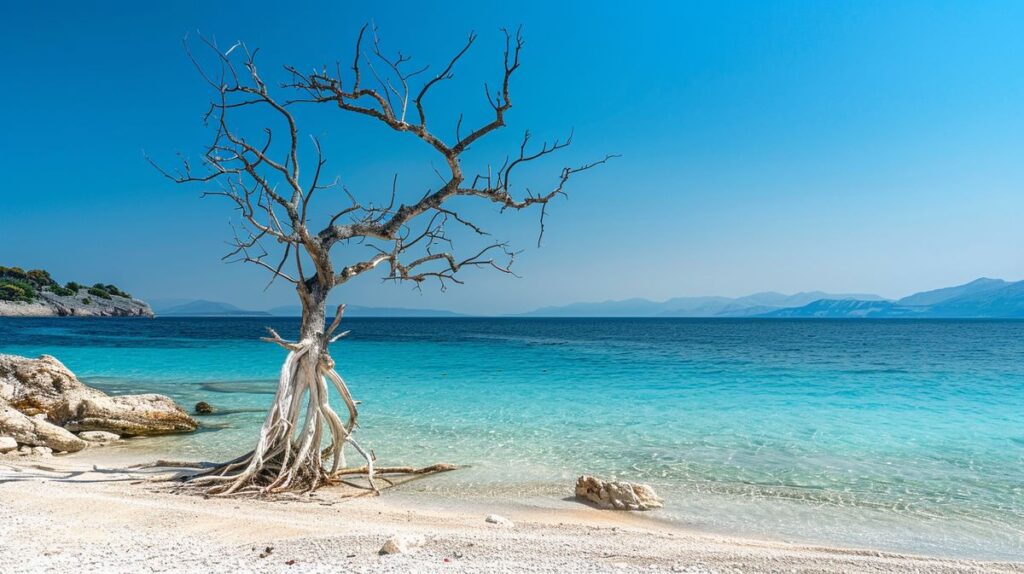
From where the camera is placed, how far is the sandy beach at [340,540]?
13.6 feet

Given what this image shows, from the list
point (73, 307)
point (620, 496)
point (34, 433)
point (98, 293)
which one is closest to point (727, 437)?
point (620, 496)

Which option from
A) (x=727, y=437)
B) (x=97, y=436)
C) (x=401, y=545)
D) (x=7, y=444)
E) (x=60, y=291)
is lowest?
(x=727, y=437)

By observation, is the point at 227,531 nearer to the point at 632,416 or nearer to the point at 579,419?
the point at 579,419

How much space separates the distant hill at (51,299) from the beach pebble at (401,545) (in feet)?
450

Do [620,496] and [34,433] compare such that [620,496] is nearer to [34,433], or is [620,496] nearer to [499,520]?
[499,520]

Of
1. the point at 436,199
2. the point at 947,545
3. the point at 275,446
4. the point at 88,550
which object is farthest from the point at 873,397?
the point at 88,550

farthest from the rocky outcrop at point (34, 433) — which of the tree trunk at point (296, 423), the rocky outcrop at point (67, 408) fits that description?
the tree trunk at point (296, 423)

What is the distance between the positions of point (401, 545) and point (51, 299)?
145632mm

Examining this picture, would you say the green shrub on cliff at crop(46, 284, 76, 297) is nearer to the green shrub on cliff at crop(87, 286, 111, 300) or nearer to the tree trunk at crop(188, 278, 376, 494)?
the green shrub on cliff at crop(87, 286, 111, 300)

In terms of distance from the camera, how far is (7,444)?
9398 mm

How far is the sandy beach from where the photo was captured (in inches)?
163

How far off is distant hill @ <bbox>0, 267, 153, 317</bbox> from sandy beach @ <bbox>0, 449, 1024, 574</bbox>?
13381cm

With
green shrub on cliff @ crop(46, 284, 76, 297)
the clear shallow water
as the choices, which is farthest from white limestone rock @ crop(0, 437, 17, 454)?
green shrub on cliff @ crop(46, 284, 76, 297)

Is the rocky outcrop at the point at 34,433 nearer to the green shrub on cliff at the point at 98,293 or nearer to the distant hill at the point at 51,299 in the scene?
the distant hill at the point at 51,299
